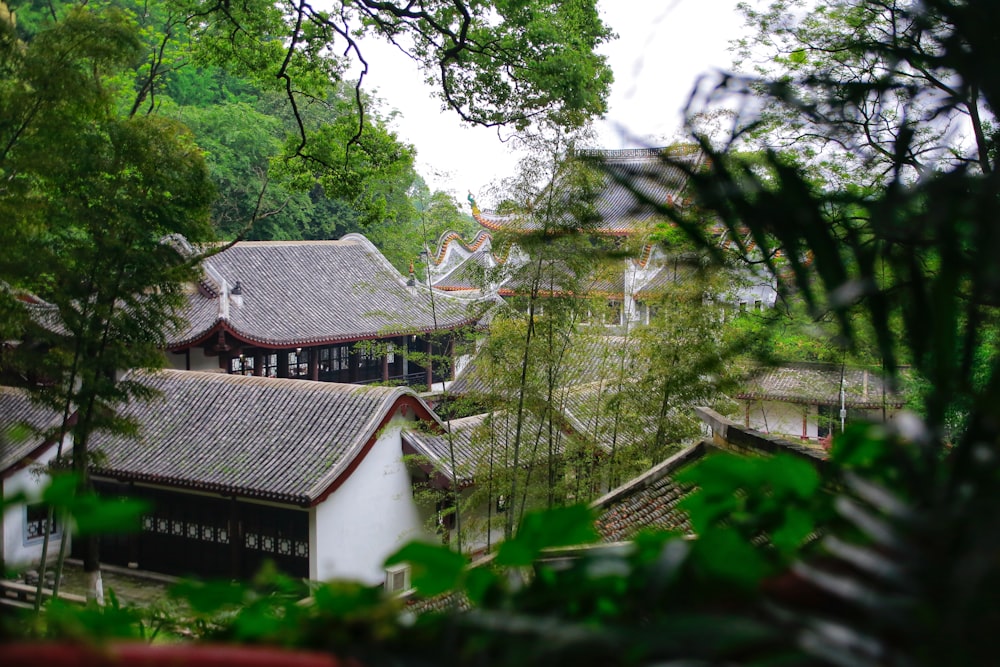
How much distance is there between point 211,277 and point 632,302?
22.9 feet

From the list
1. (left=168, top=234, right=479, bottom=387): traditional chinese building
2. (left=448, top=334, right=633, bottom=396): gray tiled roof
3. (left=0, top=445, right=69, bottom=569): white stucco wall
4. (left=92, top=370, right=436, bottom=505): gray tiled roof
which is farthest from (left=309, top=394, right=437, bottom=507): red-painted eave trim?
(left=168, top=234, right=479, bottom=387): traditional chinese building

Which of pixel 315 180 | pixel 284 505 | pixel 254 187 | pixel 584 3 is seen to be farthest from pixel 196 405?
pixel 254 187

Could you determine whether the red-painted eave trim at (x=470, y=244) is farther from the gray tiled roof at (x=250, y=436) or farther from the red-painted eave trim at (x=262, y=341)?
the gray tiled roof at (x=250, y=436)

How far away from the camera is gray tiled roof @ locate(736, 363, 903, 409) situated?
11.6 metres

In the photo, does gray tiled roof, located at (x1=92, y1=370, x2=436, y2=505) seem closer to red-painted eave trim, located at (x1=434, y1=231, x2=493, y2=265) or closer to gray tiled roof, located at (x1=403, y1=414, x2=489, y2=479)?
gray tiled roof, located at (x1=403, y1=414, x2=489, y2=479)

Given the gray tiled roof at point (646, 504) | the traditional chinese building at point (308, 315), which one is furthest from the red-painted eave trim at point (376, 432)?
the traditional chinese building at point (308, 315)

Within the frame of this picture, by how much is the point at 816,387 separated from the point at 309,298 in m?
8.37

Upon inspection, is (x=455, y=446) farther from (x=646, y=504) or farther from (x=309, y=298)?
(x=309, y=298)

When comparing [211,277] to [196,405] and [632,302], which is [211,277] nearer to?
[196,405]

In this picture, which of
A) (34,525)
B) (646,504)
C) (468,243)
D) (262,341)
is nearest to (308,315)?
(262,341)

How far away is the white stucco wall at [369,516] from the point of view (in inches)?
339

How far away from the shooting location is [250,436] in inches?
372

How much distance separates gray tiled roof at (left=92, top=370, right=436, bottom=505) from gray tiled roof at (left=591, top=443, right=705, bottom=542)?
349cm

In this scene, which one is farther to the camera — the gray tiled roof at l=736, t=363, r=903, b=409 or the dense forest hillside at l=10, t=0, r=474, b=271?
the gray tiled roof at l=736, t=363, r=903, b=409
